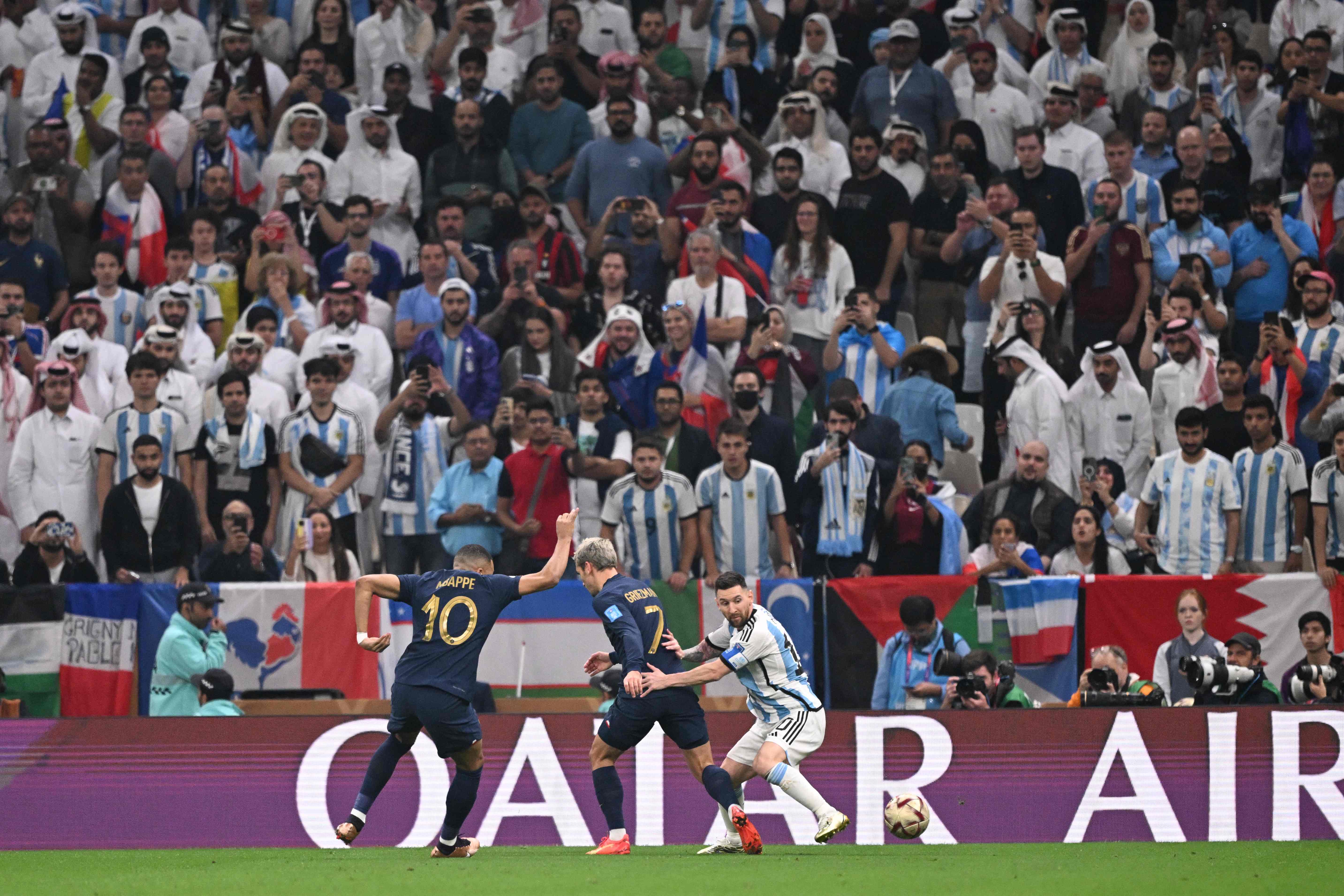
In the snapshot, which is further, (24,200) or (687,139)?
(687,139)

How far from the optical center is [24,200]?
18.5 meters

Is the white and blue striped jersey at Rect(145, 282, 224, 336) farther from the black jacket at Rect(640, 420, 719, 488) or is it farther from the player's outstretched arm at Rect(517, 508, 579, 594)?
the player's outstretched arm at Rect(517, 508, 579, 594)

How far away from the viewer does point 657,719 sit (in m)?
11.1

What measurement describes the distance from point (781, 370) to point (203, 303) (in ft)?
19.4

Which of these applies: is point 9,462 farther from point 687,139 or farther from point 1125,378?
point 1125,378

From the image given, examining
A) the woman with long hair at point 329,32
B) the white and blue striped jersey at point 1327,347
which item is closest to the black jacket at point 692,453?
the white and blue striped jersey at point 1327,347

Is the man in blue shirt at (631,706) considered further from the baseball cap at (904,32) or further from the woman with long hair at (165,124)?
the woman with long hair at (165,124)

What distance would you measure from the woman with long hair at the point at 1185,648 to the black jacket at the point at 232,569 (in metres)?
7.70

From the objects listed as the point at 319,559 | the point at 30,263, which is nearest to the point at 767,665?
the point at 319,559

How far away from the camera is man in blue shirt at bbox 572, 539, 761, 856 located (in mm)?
10914

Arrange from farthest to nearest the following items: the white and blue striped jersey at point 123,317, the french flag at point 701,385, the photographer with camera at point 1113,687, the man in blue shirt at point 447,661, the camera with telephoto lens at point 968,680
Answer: the white and blue striped jersey at point 123,317
the french flag at point 701,385
the camera with telephoto lens at point 968,680
the photographer with camera at point 1113,687
the man in blue shirt at point 447,661

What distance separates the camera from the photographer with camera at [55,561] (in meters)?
15.6

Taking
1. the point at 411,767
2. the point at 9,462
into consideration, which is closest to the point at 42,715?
the point at 9,462

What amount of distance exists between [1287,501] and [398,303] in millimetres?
8800
